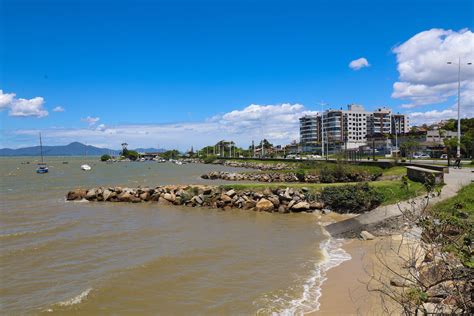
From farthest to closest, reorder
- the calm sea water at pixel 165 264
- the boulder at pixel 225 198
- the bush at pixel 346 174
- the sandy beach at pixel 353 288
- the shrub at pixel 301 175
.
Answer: the shrub at pixel 301 175 < the bush at pixel 346 174 < the boulder at pixel 225 198 < the calm sea water at pixel 165 264 < the sandy beach at pixel 353 288

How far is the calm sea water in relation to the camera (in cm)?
1013

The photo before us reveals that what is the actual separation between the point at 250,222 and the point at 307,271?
376 inches

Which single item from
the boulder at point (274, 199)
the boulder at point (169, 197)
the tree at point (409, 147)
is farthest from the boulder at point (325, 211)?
the tree at point (409, 147)

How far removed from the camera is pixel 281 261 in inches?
539

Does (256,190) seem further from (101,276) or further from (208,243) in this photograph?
(101,276)

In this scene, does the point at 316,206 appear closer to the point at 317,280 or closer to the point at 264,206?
the point at 264,206

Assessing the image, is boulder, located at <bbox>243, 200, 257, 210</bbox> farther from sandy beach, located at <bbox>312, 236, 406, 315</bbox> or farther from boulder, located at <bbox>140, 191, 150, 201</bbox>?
sandy beach, located at <bbox>312, 236, 406, 315</bbox>

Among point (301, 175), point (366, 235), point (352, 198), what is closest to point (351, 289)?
point (366, 235)

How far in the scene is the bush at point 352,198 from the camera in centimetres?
2306

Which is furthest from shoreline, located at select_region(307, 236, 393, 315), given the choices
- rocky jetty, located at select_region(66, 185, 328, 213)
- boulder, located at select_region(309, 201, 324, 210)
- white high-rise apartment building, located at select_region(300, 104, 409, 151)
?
white high-rise apartment building, located at select_region(300, 104, 409, 151)

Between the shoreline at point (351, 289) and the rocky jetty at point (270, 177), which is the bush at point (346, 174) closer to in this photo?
the rocky jetty at point (270, 177)

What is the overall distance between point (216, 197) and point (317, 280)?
17.7 metres

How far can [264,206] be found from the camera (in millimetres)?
25969

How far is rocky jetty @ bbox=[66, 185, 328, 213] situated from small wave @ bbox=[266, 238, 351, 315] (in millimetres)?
9037
